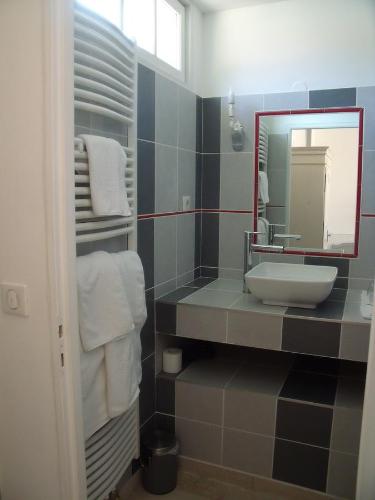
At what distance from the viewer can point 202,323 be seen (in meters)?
2.27

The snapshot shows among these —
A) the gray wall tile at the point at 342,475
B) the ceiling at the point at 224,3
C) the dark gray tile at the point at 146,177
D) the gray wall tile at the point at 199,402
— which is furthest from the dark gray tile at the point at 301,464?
the ceiling at the point at 224,3

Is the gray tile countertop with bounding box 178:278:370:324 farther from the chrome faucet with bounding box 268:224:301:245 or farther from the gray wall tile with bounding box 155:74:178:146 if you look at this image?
the gray wall tile with bounding box 155:74:178:146

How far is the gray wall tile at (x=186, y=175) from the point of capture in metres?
2.57

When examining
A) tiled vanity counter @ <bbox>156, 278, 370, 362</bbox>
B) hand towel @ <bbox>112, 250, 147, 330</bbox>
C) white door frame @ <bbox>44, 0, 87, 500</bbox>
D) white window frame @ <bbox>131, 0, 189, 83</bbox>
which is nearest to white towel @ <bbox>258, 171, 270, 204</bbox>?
tiled vanity counter @ <bbox>156, 278, 370, 362</bbox>

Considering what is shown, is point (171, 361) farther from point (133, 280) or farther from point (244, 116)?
point (244, 116)

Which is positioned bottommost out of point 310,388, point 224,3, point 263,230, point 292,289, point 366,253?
point 310,388

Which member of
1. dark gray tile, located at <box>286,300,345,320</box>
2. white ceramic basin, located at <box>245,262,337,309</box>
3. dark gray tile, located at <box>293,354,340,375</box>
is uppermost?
white ceramic basin, located at <box>245,262,337,309</box>

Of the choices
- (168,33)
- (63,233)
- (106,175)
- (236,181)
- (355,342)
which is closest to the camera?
(63,233)

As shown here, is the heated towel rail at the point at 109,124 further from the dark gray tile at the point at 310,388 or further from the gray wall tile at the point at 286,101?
the gray wall tile at the point at 286,101

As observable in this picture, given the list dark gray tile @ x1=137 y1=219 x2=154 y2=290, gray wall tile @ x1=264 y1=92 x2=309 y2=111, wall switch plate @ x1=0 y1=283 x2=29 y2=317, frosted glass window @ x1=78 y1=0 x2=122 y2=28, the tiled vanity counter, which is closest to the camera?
wall switch plate @ x1=0 y1=283 x2=29 y2=317

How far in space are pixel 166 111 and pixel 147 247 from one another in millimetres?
733

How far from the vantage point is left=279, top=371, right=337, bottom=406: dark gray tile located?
2.20 metres

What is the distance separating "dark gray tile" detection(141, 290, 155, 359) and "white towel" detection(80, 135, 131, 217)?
25.0 inches

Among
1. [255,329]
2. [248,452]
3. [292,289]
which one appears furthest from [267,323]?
[248,452]
